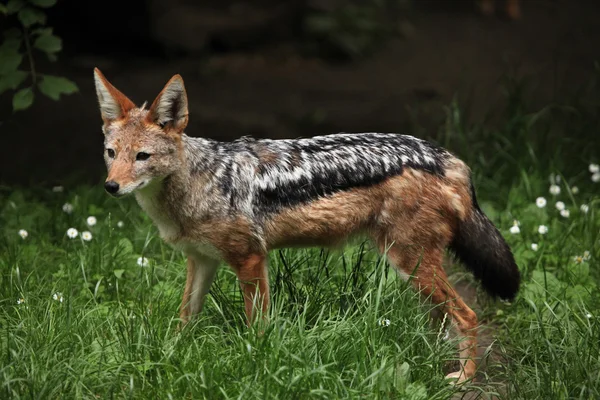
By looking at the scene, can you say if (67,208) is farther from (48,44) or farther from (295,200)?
(295,200)

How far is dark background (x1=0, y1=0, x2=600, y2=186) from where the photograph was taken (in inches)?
360

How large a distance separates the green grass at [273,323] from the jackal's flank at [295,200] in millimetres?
207

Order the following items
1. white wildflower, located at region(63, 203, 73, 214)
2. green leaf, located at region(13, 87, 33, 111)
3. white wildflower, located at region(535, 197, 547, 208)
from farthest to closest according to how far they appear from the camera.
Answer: white wildflower, located at region(535, 197, 547, 208)
white wildflower, located at region(63, 203, 73, 214)
green leaf, located at region(13, 87, 33, 111)

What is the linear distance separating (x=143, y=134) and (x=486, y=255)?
212 centimetres

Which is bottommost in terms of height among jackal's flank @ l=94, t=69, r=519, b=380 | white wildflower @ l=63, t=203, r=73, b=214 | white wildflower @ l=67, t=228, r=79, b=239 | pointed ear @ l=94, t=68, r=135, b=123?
white wildflower @ l=63, t=203, r=73, b=214

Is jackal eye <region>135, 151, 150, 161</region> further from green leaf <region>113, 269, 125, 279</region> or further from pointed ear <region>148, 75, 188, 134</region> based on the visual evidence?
green leaf <region>113, 269, 125, 279</region>

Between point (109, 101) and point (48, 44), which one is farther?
point (48, 44)

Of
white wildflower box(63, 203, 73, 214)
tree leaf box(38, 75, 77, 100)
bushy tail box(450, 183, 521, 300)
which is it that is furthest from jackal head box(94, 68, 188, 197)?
white wildflower box(63, 203, 73, 214)

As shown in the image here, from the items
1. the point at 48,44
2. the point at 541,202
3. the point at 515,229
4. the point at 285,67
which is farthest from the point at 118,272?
the point at 285,67

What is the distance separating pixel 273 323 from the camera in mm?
4379

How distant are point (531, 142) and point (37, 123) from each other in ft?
16.7

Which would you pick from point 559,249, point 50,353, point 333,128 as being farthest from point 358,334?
point 333,128

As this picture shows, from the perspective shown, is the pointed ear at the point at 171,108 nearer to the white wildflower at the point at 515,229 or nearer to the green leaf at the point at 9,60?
the green leaf at the point at 9,60

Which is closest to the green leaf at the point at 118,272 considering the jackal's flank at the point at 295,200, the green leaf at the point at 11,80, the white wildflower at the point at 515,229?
the jackal's flank at the point at 295,200
